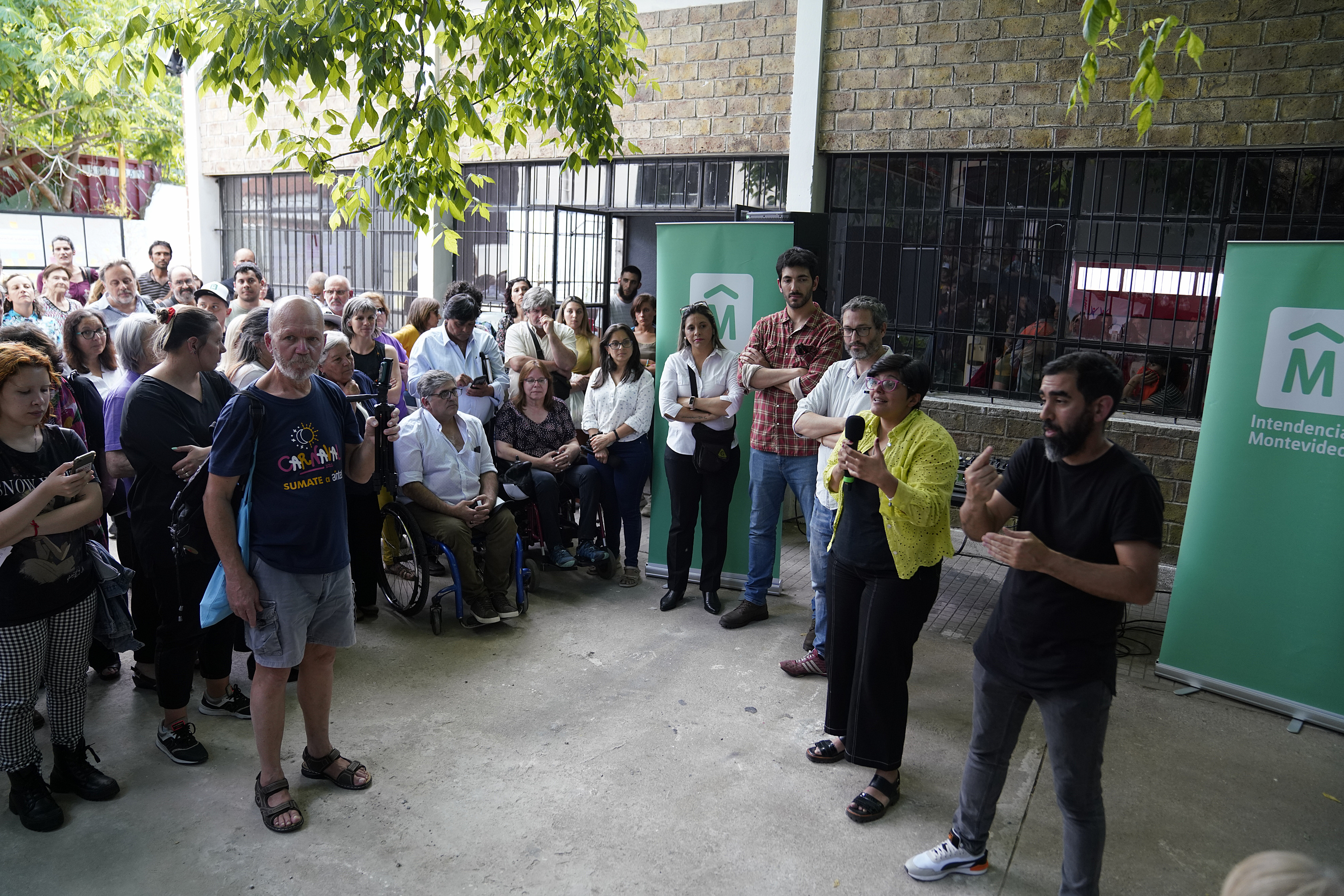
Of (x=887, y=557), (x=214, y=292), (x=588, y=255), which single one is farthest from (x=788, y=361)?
(x=588, y=255)

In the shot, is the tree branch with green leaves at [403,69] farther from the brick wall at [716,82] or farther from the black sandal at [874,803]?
the black sandal at [874,803]

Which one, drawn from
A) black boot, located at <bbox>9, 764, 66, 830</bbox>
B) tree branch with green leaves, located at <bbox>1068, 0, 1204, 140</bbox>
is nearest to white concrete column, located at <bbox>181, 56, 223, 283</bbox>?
black boot, located at <bbox>9, 764, 66, 830</bbox>

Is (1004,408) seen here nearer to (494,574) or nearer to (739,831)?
(494,574)

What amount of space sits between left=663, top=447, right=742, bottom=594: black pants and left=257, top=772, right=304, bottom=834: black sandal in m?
2.73

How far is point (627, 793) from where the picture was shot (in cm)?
357

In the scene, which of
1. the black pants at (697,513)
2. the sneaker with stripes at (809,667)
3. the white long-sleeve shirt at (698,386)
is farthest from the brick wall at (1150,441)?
the sneaker with stripes at (809,667)

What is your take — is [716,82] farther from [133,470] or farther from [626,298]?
[133,470]

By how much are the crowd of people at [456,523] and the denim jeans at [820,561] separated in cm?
2

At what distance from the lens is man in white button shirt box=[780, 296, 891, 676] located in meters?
4.24

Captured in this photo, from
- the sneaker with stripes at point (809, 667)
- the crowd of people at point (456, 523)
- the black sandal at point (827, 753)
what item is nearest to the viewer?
the crowd of people at point (456, 523)

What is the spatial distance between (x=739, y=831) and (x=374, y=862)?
1291mm

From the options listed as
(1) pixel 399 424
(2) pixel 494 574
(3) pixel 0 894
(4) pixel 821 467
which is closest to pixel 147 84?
(1) pixel 399 424

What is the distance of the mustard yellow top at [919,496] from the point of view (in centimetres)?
323

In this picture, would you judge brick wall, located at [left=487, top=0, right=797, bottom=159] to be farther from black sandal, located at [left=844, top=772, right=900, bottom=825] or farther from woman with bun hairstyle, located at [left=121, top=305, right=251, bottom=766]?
black sandal, located at [left=844, top=772, right=900, bottom=825]
